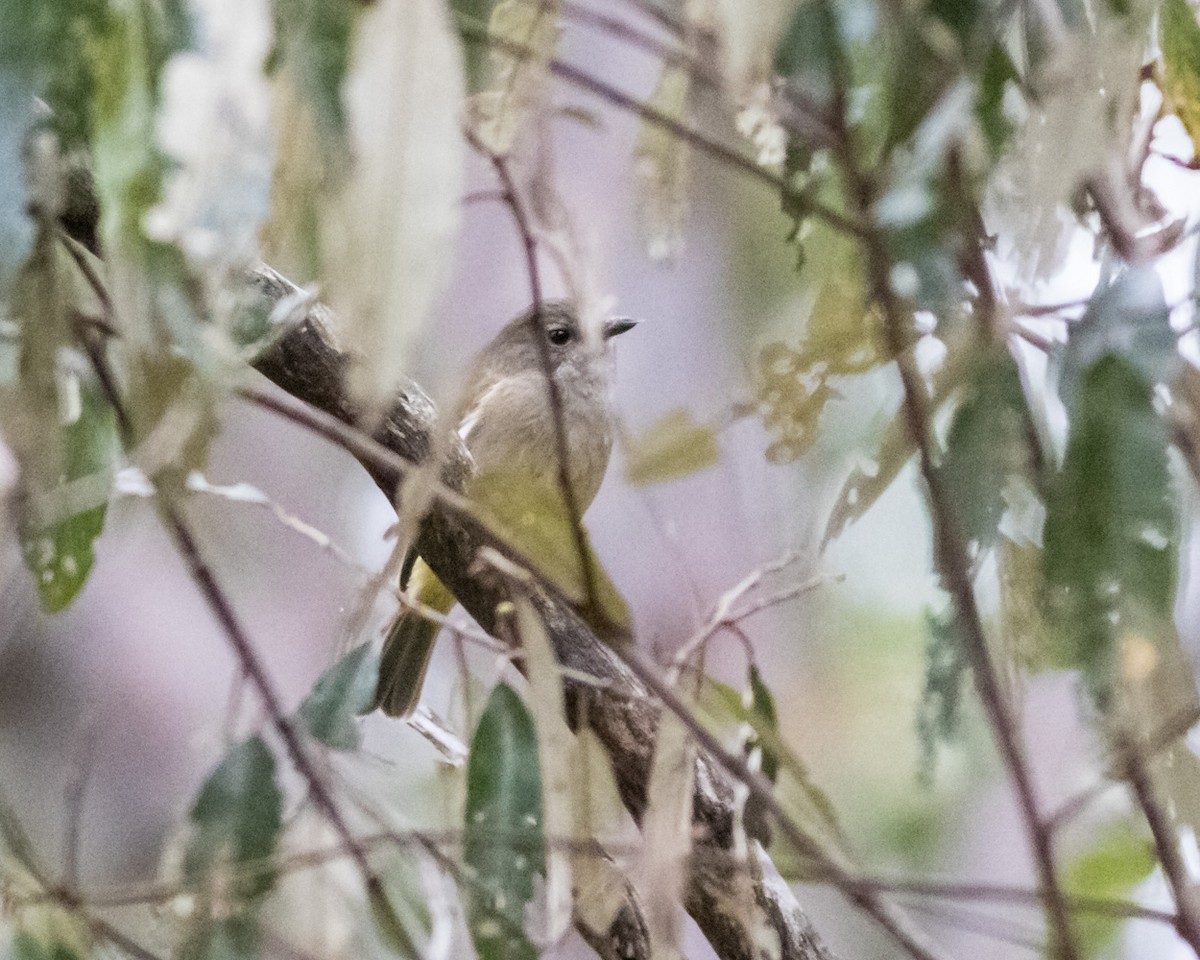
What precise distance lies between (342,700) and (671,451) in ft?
1.28

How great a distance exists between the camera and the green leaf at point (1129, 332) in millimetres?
924

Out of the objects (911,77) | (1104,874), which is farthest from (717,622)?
(1104,874)

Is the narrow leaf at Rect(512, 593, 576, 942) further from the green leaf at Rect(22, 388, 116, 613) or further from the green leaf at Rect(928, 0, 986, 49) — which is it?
the green leaf at Rect(928, 0, 986, 49)

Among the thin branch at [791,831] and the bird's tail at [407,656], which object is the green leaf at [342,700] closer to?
the thin branch at [791,831]

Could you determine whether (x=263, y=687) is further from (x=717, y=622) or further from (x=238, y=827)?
(x=717, y=622)

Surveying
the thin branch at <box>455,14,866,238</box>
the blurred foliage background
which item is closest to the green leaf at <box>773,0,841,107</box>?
the blurred foliage background

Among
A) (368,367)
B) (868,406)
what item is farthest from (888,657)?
(368,367)

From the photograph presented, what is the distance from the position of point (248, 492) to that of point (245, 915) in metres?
0.39

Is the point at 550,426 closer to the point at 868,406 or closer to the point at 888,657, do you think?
the point at 868,406

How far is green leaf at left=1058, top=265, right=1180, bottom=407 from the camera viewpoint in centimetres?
92

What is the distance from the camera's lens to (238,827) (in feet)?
3.53

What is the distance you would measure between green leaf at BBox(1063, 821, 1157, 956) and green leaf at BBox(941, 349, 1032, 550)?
758mm

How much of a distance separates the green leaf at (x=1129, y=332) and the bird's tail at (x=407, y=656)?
124 cm

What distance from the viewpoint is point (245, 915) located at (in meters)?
1.07
